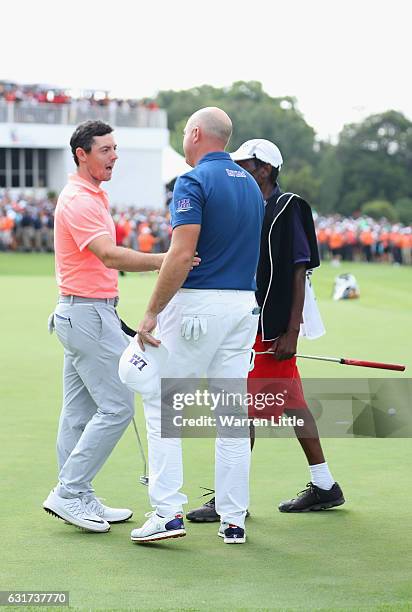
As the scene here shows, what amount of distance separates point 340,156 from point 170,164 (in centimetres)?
Result: 5002

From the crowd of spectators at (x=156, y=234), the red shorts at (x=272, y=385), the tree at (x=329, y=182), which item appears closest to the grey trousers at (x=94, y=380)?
the red shorts at (x=272, y=385)

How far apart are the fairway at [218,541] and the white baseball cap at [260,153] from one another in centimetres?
210

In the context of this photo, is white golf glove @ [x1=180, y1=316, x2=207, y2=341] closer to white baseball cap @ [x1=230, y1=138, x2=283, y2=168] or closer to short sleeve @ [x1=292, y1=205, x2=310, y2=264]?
short sleeve @ [x1=292, y1=205, x2=310, y2=264]

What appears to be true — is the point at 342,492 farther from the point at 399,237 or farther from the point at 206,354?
the point at 399,237

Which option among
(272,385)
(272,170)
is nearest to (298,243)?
(272,170)

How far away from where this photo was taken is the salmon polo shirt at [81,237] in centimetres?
666

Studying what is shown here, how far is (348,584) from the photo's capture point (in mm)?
5680

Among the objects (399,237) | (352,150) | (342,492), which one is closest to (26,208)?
(399,237)

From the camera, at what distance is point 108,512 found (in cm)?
693

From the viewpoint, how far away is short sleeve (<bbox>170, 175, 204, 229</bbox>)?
240 inches

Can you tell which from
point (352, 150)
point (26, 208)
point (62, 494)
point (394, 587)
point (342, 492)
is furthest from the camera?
point (352, 150)

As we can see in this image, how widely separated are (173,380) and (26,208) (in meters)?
42.2

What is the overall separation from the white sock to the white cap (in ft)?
4.64

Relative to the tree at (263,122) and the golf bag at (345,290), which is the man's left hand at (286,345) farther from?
the tree at (263,122)
